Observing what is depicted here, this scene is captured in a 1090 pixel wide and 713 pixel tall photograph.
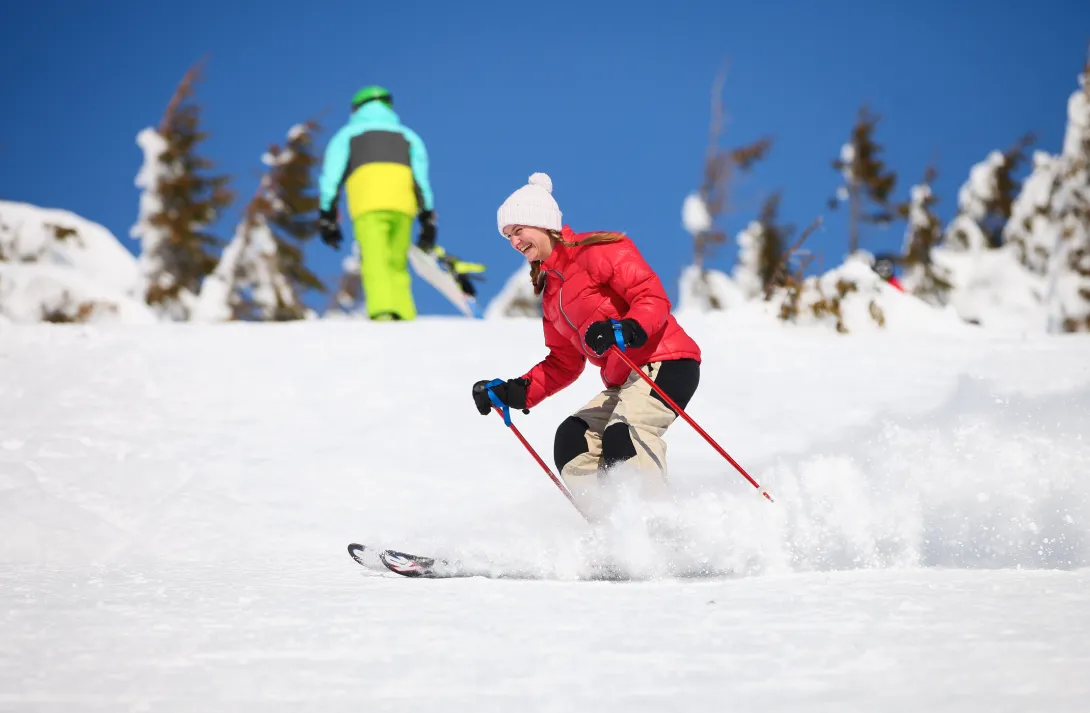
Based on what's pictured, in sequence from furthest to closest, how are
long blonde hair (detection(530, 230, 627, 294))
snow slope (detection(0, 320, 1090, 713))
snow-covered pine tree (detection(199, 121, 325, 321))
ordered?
snow-covered pine tree (detection(199, 121, 325, 321)), long blonde hair (detection(530, 230, 627, 294)), snow slope (detection(0, 320, 1090, 713))

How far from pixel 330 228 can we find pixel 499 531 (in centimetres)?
545

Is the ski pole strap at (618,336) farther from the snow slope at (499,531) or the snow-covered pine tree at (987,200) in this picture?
the snow-covered pine tree at (987,200)

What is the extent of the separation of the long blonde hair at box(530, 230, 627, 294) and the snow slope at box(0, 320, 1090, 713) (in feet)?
3.32

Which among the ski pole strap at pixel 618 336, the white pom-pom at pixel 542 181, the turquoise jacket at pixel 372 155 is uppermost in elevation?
the turquoise jacket at pixel 372 155

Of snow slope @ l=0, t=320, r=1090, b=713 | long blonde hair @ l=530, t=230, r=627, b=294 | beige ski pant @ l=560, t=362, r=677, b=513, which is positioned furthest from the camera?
long blonde hair @ l=530, t=230, r=627, b=294

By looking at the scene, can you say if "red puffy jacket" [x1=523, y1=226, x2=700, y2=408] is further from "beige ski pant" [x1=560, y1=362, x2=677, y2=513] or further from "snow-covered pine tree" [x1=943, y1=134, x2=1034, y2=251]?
"snow-covered pine tree" [x1=943, y1=134, x2=1034, y2=251]

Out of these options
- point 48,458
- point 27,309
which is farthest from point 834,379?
point 27,309

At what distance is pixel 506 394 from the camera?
12.8 feet

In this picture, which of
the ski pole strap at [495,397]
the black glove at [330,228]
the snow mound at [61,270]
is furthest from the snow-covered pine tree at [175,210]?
the ski pole strap at [495,397]

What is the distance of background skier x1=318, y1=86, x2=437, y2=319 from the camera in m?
8.63

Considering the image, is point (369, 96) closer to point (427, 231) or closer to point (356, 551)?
point (427, 231)

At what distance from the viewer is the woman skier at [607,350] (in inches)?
141

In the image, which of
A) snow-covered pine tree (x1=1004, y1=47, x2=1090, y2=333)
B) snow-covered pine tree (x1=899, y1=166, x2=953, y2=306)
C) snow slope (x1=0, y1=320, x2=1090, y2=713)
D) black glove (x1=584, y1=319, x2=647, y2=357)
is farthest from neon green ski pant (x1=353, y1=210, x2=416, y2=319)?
snow-covered pine tree (x1=899, y1=166, x2=953, y2=306)

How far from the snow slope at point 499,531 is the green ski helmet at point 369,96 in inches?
103
